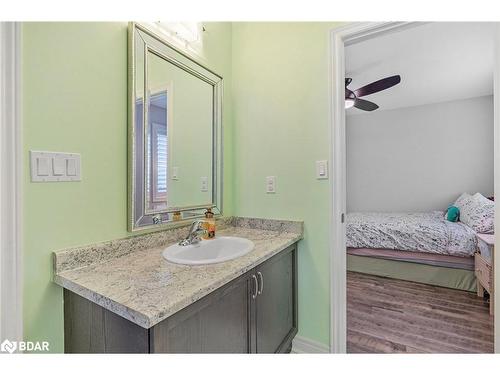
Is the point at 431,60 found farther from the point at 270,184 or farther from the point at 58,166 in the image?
the point at 58,166

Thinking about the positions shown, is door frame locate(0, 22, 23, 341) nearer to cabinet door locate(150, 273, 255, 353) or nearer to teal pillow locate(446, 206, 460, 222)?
cabinet door locate(150, 273, 255, 353)

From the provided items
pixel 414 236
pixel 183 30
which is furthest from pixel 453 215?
pixel 183 30

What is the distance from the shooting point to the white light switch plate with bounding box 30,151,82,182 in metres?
0.84

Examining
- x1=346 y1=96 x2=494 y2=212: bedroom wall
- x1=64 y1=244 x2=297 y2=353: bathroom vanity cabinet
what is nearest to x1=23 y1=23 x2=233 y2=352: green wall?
x1=64 y1=244 x2=297 y2=353: bathroom vanity cabinet

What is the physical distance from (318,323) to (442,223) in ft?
7.67

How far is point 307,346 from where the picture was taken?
59.6 inches

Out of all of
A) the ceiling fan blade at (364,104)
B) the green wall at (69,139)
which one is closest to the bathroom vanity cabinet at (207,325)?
the green wall at (69,139)

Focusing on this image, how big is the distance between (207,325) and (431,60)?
3.15m

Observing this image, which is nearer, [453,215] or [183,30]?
[183,30]

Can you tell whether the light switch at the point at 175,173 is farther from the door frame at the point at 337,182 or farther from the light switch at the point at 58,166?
the door frame at the point at 337,182

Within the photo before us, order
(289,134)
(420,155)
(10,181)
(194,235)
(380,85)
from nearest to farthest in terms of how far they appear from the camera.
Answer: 1. (10,181)
2. (194,235)
3. (289,134)
4. (380,85)
5. (420,155)

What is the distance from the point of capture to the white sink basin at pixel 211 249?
121 cm

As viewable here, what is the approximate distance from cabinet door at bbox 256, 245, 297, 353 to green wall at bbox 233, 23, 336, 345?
3.4 inches

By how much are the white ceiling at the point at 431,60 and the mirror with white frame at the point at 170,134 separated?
1.22 metres
